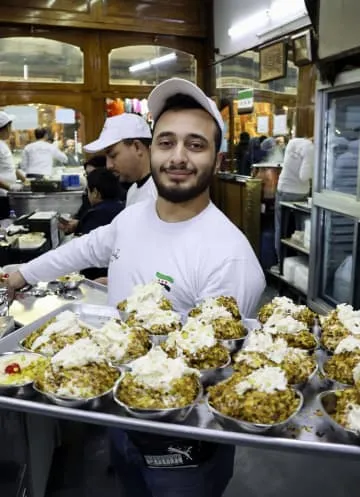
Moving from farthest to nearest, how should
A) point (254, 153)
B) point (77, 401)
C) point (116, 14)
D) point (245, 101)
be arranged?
1. point (116, 14)
2. point (245, 101)
3. point (254, 153)
4. point (77, 401)

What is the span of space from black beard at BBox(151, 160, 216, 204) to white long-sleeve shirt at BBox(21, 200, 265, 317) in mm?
84

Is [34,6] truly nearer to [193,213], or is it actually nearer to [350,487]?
[193,213]

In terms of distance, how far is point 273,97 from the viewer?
5.59 m

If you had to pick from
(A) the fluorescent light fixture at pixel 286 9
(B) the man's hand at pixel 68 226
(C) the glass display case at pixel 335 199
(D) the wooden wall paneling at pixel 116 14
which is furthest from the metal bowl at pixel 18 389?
(D) the wooden wall paneling at pixel 116 14

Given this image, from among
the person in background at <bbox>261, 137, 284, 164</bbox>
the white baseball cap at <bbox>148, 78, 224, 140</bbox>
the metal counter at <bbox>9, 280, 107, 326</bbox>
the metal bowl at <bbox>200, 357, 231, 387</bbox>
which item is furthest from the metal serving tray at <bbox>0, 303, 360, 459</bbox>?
the person in background at <bbox>261, 137, 284, 164</bbox>

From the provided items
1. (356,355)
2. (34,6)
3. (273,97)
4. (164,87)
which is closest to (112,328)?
(356,355)

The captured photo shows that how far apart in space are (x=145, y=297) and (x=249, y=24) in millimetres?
5276

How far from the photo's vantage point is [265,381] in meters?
1.02

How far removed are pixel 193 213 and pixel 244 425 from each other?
821mm

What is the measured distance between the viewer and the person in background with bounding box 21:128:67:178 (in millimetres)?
6723

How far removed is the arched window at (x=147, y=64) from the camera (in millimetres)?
6898

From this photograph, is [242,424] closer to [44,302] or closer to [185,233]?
[185,233]

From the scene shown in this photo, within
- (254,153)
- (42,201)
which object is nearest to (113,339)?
(42,201)

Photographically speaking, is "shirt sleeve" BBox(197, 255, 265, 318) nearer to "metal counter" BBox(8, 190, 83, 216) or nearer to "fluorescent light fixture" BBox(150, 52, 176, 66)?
"metal counter" BBox(8, 190, 83, 216)
